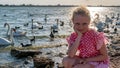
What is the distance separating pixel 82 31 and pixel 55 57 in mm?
14918

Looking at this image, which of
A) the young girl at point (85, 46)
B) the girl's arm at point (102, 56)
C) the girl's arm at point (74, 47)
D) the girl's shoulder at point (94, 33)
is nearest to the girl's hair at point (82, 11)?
the young girl at point (85, 46)

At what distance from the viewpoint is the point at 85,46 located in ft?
19.4

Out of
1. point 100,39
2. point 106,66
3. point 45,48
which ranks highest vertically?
point 100,39

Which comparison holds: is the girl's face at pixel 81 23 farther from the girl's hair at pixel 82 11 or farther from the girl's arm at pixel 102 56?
the girl's arm at pixel 102 56

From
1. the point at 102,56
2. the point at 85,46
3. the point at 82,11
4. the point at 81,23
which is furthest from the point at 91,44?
the point at 82,11

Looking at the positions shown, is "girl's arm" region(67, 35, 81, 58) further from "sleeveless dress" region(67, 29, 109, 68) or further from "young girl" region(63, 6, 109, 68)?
"sleeveless dress" region(67, 29, 109, 68)

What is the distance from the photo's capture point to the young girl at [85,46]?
19.1 feet

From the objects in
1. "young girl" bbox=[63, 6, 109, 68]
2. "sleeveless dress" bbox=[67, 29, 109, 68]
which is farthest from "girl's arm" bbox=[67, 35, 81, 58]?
"sleeveless dress" bbox=[67, 29, 109, 68]

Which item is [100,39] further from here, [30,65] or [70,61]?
[30,65]

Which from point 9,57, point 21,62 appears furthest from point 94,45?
point 9,57

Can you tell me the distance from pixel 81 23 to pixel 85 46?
1.26 ft

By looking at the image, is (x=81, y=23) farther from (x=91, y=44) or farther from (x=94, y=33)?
(x=91, y=44)

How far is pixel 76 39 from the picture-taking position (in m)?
5.83

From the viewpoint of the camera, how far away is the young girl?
5816 millimetres
